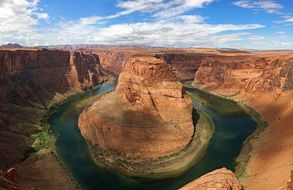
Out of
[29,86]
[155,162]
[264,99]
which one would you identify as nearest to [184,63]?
[264,99]

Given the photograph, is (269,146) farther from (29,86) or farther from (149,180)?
(29,86)

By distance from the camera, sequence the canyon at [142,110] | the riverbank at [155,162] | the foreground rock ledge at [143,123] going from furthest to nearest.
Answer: the foreground rock ledge at [143,123], the riverbank at [155,162], the canyon at [142,110]

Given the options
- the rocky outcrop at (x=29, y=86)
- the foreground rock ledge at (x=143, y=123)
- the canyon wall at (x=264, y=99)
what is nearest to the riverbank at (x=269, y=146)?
the canyon wall at (x=264, y=99)

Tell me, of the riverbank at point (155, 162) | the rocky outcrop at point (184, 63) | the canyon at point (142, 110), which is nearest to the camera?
the canyon at point (142, 110)

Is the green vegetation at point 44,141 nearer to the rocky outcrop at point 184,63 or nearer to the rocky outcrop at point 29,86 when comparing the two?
the rocky outcrop at point 29,86

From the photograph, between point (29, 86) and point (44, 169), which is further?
point (29, 86)

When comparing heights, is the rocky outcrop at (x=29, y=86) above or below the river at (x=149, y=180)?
above

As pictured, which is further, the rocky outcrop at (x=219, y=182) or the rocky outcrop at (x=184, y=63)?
the rocky outcrop at (x=184, y=63)

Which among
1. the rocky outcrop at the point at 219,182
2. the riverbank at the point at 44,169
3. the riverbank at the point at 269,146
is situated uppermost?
the rocky outcrop at the point at 219,182
